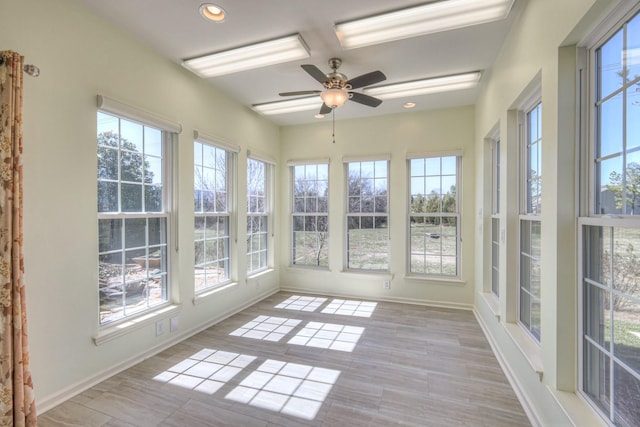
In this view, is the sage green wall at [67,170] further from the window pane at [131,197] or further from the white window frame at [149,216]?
the window pane at [131,197]

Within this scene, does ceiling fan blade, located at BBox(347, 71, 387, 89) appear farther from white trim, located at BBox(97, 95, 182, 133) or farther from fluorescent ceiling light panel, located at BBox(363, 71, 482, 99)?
white trim, located at BBox(97, 95, 182, 133)

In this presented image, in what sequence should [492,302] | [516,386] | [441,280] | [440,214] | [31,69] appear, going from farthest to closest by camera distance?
1. [440,214]
2. [441,280]
3. [492,302]
4. [516,386]
5. [31,69]

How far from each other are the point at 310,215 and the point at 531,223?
11.0 ft

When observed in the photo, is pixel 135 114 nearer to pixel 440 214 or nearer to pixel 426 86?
pixel 426 86

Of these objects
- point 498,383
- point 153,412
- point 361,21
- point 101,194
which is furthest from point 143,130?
point 498,383

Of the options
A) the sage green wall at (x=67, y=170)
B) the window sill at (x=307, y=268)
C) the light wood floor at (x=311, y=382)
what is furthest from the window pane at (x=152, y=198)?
the window sill at (x=307, y=268)

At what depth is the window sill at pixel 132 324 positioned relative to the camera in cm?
239

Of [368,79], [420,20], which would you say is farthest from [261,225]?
[420,20]

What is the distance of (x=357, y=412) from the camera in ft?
6.72

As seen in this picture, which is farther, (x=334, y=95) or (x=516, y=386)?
(x=334, y=95)

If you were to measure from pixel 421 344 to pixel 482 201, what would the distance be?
1.92m

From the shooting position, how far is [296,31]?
8.26 ft

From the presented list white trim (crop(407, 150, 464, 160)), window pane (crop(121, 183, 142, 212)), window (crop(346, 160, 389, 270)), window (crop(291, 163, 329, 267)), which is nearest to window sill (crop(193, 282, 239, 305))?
window pane (crop(121, 183, 142, 212))

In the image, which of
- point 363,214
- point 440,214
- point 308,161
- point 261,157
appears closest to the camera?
point 440,214
